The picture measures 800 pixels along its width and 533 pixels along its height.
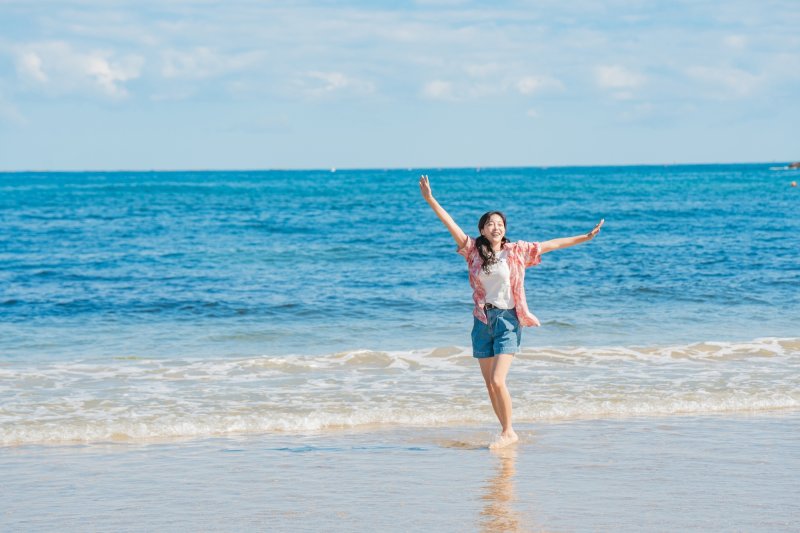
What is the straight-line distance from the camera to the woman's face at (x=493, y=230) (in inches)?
291

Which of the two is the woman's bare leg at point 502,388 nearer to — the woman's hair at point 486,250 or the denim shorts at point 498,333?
the denim shorts at point 498,333

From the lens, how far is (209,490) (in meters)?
6.52

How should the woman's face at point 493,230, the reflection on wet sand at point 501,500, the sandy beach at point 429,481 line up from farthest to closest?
the woman's face at point 493,230, the sandy beach at point 429,481, the reflection on wet sand at point 501,500

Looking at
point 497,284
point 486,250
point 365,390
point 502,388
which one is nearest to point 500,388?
point 502,388

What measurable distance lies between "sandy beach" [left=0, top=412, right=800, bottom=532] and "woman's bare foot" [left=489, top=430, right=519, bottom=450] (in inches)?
4.1

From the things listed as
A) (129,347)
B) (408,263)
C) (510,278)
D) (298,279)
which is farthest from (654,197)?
(510,278)

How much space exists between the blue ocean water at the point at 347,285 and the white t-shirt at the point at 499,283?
219 inches

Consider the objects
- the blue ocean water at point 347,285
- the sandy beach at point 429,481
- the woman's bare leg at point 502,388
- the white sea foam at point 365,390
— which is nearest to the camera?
the sandy beach at point 429,481

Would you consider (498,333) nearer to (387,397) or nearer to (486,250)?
(486,250)

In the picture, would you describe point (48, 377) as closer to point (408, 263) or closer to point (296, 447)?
point (296, 447)

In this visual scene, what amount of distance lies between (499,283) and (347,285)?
12.5 meters

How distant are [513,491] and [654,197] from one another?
51.5 meters

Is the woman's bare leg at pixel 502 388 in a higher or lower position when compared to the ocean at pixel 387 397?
higher

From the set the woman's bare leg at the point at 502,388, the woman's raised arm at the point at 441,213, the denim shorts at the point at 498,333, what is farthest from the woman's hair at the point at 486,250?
the woman's bare leg at the point at 502,388
